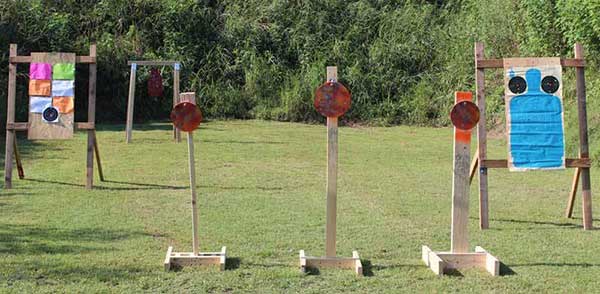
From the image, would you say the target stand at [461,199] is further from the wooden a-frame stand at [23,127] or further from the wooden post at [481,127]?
the wooden a-frame stand at [23,127]

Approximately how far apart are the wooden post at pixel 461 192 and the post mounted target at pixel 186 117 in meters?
2.22

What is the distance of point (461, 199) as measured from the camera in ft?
21.2

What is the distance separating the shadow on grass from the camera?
672cm

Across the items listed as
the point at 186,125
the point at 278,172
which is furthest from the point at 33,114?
the point at 186,125

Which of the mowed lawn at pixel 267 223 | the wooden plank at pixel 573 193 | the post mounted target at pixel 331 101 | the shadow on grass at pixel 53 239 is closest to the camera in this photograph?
the mowed lawn at pixel 267 223

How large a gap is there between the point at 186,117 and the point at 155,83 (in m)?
13.4

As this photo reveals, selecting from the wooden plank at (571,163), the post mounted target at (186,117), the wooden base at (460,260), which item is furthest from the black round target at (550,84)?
the post mounted target at (186,117)

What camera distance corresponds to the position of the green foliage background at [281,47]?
21.0 metres

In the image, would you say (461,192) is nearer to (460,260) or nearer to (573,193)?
(460,260)

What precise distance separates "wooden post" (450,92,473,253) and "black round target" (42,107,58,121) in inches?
252

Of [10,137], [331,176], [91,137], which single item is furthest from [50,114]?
[331,176]

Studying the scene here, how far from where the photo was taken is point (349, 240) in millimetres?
7367

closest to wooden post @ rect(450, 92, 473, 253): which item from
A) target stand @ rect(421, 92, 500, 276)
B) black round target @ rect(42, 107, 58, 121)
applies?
target stand @ rect(421, 92, 500, 276)

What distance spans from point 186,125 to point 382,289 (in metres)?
2.14
